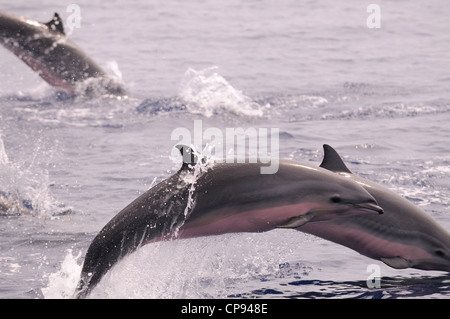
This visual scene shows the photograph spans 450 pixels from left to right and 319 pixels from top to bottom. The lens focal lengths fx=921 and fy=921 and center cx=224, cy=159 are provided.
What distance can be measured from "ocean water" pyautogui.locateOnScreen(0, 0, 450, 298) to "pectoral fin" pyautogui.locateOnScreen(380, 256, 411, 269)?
211 millimetres

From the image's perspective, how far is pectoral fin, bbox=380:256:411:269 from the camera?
30.2 feet

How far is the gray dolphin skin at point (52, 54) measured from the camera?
59.6 ft

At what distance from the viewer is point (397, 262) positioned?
927 centimetres

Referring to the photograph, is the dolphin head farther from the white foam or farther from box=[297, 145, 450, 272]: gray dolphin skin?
the white foam

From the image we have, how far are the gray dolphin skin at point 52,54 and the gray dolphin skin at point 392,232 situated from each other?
1043 cm

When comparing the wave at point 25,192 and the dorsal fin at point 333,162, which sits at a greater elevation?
the dorsal fin at point 333,162

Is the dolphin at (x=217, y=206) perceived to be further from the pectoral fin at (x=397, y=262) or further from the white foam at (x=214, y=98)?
the white foam at (x=214, y=98)

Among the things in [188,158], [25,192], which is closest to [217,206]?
[188,158]

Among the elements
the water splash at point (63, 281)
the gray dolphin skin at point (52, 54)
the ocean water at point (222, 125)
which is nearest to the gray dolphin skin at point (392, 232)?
the ocean water at point (222, 125)

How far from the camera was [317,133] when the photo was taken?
16.4m

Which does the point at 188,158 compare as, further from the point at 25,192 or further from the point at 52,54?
the point at 52,54

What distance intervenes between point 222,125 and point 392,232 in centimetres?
813

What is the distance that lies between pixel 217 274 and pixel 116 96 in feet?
33.4

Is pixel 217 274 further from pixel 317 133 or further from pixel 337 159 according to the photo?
pixel 317 133
